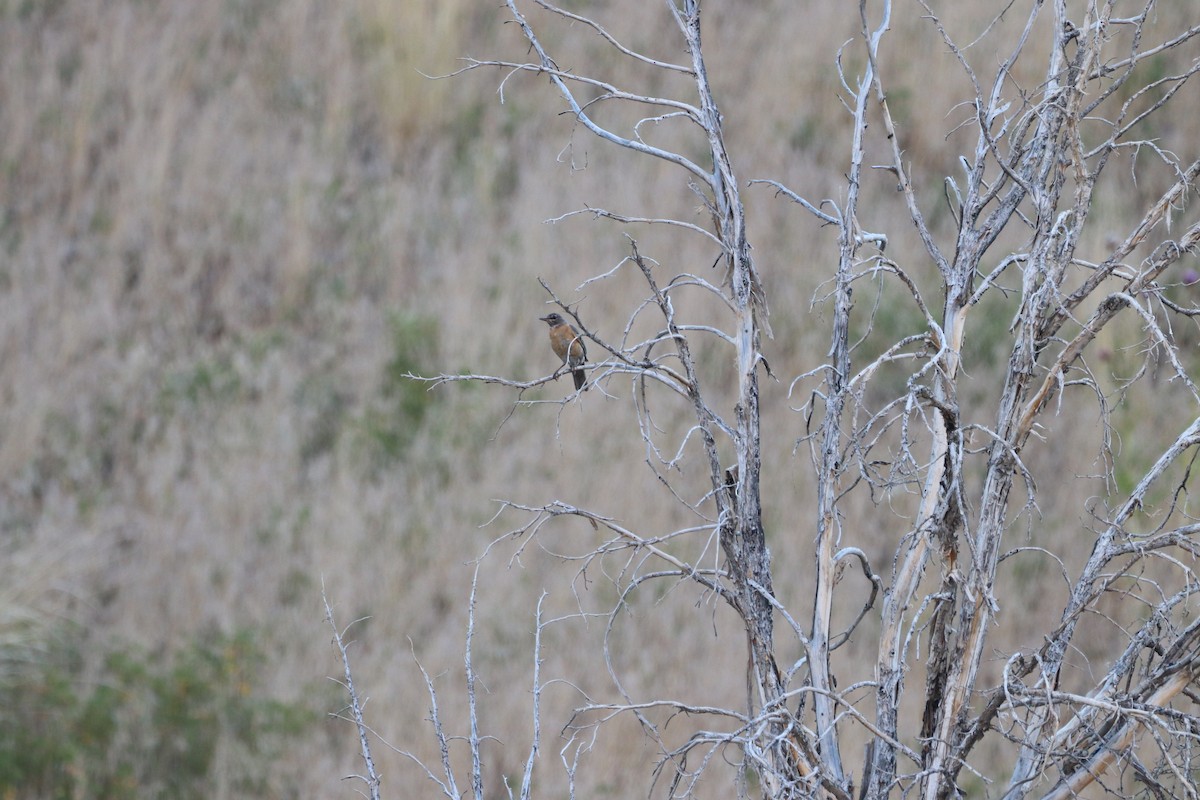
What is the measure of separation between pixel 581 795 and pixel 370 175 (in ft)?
16.6

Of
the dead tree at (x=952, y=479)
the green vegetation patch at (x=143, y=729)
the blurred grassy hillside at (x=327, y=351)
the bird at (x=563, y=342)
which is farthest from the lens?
the blurred grassy hillside at (x=327, y=351)

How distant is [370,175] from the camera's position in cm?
924

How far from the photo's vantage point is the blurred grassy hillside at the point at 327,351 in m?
6.70

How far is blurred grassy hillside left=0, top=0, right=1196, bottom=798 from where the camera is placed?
6.70m

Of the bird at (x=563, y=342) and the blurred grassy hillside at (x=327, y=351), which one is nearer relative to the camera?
the bird at (x=563, y=342)

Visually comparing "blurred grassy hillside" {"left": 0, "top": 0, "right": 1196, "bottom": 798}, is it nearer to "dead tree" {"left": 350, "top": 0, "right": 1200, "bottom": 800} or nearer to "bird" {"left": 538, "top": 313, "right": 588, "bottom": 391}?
"bird" {"left": 538, "top": 313, "right": 588, "bottom": 391}

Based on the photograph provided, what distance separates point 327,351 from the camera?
Result: 829 cm

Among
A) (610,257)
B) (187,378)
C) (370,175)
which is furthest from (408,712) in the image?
(370,175)

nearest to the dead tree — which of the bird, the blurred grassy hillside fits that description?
the bird

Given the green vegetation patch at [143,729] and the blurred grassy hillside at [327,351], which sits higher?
the blurred grassy hillside at [327,351]

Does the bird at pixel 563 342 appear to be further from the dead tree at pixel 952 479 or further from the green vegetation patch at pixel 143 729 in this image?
the green vegetation patch at pixel 143 729

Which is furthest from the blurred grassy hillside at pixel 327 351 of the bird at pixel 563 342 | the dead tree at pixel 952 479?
the dead tree at pixel 952 479

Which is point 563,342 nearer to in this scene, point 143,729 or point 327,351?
point 143,729

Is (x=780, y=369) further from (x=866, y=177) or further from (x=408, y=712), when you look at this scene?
(x=408, y=712)
